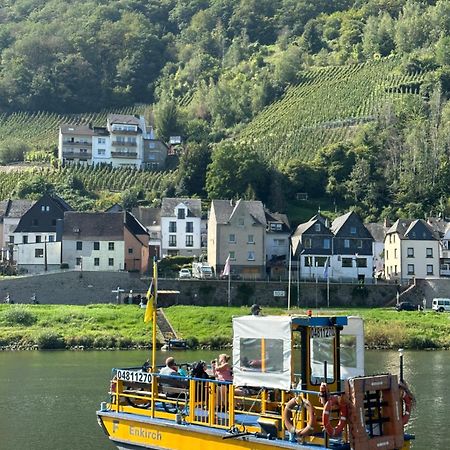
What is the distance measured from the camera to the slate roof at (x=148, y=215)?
326ft

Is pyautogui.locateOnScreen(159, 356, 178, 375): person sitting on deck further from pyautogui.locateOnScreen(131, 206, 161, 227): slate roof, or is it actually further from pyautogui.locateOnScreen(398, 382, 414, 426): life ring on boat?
pyautogui.locateOnScreen(131, 206, 161, 227): slate roof

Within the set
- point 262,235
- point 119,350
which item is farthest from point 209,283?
point 119,350

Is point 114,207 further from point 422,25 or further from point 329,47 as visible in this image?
point 329,47

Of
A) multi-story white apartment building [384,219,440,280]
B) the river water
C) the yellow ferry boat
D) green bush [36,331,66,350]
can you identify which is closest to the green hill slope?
multi-story white apartment building [384,219,440,280]

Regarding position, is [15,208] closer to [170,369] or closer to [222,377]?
[170,369]

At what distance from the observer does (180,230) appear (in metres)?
97.0

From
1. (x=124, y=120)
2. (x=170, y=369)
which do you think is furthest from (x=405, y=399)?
(x=124, y=120)

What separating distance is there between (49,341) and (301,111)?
90.8m

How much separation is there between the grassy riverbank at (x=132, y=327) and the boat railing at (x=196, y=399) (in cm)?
3567

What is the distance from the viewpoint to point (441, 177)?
110m

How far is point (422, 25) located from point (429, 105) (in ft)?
159

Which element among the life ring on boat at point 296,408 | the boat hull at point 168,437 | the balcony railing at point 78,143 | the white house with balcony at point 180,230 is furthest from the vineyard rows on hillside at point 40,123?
the life ring on boat at point 296,408

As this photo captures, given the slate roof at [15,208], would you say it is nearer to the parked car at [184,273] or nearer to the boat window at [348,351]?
the parked car at [184,273]

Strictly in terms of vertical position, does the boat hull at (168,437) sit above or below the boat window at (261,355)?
below
